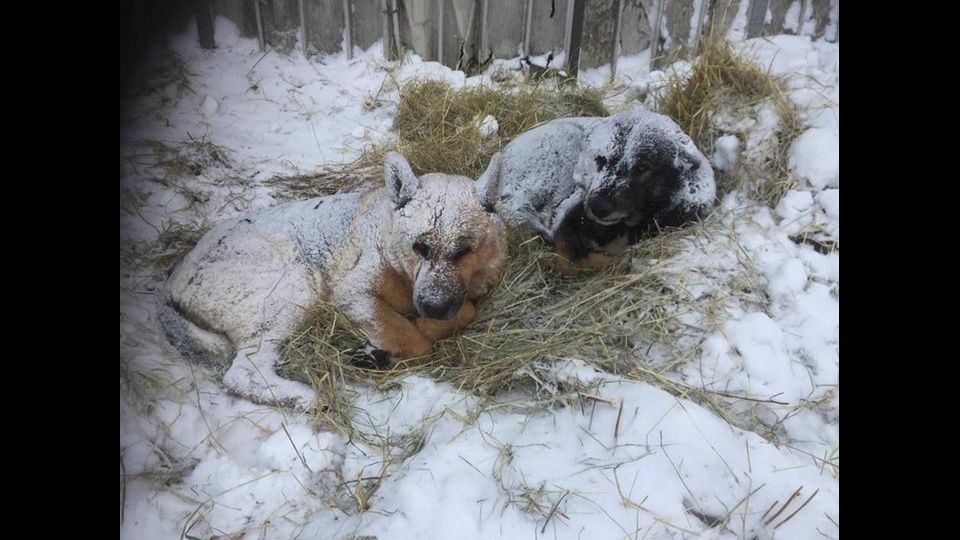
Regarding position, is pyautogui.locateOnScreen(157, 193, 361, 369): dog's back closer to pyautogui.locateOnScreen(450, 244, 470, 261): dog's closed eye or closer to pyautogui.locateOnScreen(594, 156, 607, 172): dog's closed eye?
pyautogui.locateOnScreen(450, 244, 470, 261): dog's closed eye

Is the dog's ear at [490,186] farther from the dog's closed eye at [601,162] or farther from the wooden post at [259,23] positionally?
the wooden post at [259,23]

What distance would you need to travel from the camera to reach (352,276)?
1.12m

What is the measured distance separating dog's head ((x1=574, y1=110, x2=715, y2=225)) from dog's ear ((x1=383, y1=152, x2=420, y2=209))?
347 mm

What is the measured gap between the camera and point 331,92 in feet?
3.82

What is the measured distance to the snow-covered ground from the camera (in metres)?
0.97

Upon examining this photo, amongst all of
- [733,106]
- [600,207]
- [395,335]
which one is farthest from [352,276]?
[733,106]

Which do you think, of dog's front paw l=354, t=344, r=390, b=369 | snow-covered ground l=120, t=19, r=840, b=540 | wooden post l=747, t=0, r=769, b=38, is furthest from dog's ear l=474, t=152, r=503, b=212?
wooden post l=747, t=0, r=769, b=38

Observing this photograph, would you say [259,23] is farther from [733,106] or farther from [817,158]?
[817,158]

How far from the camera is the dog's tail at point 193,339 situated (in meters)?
1.07
